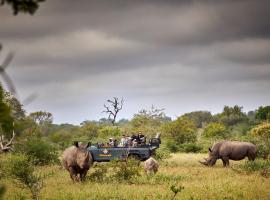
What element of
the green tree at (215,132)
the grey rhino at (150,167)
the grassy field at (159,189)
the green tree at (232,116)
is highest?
the green tree at (232,116)

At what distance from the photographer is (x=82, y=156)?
19.1 m

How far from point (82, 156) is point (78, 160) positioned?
258 mm

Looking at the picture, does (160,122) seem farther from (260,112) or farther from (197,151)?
(260,112)

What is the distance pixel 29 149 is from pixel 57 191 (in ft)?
45.6

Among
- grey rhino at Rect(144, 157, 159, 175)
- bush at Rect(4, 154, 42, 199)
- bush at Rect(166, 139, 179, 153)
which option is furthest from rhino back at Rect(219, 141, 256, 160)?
bush at Rect(166, 139, 179, 153)

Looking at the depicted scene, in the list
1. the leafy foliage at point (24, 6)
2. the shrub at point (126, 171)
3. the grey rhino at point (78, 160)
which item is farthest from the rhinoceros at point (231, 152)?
the leafy foliage at point (24, 6)

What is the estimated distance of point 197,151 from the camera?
4109 centimetres

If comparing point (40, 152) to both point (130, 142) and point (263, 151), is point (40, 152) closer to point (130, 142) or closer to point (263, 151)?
point (130, 142)

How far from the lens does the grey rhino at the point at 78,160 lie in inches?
750

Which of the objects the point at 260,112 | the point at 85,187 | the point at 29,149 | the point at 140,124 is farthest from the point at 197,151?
the point at 260,112

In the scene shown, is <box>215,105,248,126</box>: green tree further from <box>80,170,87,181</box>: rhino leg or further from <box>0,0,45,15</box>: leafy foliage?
<box>0,0,45,15</box>: leafy foliage

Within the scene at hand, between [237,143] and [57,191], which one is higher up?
[237,143]

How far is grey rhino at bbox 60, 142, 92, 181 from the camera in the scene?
62.5 ft

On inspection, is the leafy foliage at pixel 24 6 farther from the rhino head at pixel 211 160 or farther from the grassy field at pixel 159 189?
the rhino head at pixel 211 160
